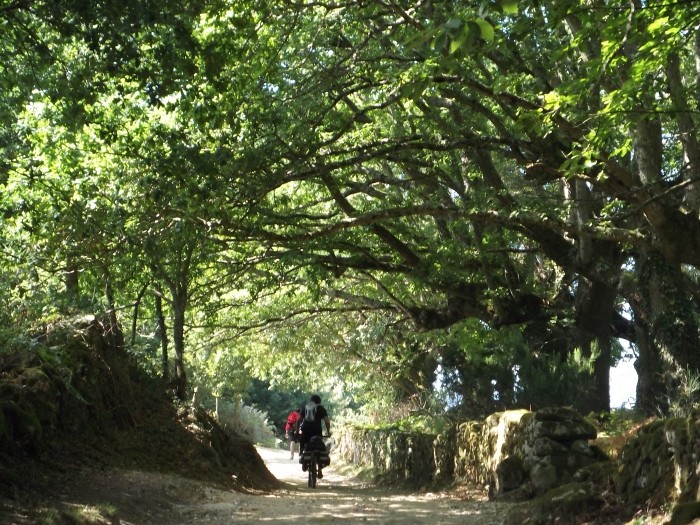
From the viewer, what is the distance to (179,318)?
16.7 meters

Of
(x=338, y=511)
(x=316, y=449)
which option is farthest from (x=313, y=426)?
(x=338, y=511)

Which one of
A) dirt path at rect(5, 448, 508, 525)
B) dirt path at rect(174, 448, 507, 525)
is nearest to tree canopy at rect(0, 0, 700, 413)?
dirt path at rect(5, 448, 508, 525)

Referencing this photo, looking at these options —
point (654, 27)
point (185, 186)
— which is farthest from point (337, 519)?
point (654, 27)

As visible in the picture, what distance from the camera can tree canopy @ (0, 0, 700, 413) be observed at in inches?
366

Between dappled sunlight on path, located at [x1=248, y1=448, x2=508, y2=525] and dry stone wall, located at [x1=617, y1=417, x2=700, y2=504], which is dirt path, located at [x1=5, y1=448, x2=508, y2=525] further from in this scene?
→ dry stone wall, located at [x1=617, y1=417, x2=700, y2=504]

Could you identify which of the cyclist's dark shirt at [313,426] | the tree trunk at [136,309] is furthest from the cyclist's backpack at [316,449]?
the tree trunk at [136,309]

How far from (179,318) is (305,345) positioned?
1507cm

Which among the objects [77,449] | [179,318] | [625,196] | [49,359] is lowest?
[77,449]

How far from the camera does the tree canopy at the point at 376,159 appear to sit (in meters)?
9.30

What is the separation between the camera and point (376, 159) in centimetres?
1576

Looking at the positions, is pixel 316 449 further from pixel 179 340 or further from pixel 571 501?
pixel 571 501

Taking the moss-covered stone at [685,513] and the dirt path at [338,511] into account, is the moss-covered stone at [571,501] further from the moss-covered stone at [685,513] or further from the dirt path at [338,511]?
the moss-covered stone at [685,513]

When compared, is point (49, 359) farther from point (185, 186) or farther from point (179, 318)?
point (179, 318)

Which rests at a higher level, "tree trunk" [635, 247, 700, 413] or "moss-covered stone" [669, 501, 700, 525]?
"tree trunk" [635, 247, 700, 413]
